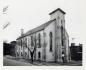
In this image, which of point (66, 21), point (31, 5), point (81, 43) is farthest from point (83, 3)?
point (31, 5)

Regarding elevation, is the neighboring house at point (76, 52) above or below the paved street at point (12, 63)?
above

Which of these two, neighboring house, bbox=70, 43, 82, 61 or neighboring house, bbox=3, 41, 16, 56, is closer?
neighboring house, bbox=3, 41, 16, 56

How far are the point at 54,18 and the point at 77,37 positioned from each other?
363 millimetres

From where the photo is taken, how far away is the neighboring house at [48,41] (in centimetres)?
206

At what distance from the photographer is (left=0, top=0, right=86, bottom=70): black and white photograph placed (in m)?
2.03

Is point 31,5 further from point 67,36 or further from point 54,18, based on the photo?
point 67,36

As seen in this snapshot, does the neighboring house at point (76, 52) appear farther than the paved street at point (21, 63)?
Yes

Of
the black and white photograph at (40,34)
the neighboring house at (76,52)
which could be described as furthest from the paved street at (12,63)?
the neighboring house at (76,52)

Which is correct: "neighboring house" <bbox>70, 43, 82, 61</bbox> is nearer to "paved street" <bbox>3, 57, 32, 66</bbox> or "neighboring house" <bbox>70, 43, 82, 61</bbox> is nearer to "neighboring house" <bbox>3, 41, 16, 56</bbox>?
"paved street" <bbox>3, 57, 32, 66</bbox>

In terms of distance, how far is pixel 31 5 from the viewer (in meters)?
2.11

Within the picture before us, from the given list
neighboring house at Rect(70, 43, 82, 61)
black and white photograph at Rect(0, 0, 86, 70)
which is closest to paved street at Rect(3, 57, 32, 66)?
black and white photograph at Rect(0, 0, 86, 70)

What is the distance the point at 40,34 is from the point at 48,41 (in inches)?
4.8

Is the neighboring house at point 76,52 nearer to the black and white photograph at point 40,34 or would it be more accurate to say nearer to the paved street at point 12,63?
the black and white photograph at point 40,34

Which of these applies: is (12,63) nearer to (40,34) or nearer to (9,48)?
(9,48)
